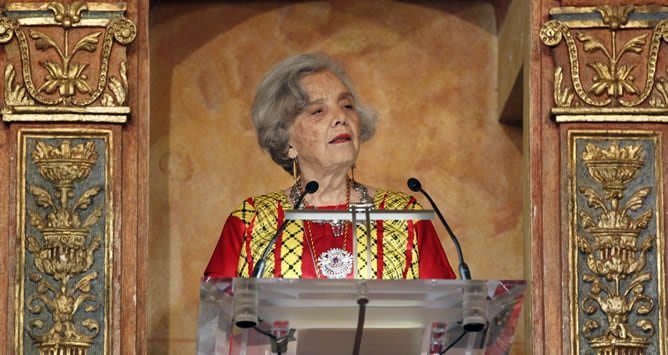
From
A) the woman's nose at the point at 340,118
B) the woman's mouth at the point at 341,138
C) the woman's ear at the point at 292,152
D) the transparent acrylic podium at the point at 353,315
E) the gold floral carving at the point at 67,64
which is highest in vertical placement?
the gold floral carving at the point at 67,64

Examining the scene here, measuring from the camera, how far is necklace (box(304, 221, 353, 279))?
6.77 metres

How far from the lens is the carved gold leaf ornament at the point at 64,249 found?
661 cm

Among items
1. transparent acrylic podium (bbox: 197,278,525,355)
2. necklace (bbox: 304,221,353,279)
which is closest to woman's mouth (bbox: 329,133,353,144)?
necklace (bbox: 304,221,353,279)

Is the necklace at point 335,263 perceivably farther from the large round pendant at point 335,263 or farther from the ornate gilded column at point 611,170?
the ornate gilded column at point 611,170

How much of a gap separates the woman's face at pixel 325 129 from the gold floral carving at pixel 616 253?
3.13 ft

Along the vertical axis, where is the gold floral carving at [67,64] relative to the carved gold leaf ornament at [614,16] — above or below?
below

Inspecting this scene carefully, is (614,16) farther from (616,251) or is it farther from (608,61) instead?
(616,251)

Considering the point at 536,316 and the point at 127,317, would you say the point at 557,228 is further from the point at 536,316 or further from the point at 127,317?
the point at 127,317

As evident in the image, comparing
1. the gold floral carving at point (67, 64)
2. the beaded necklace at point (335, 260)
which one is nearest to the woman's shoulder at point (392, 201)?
the beaded necklace at point (335, 260)

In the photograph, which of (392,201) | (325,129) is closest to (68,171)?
(325,129)

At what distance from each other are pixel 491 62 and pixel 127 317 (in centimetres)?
232

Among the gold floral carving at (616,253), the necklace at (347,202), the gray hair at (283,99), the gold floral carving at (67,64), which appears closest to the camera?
the gold floral carving at (616,253)

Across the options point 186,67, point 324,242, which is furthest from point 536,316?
point 186,67

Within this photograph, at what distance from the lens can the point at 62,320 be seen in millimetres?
6613
